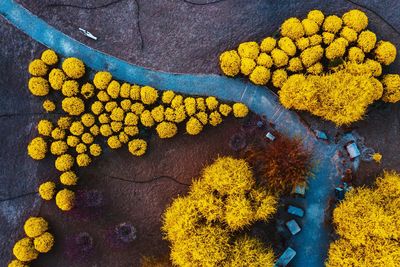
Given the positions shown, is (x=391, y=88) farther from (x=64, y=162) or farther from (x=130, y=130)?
(x=64, y=162)

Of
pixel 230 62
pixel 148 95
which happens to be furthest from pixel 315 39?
pixel 148 95

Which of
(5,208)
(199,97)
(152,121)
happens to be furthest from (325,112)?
(5,208)

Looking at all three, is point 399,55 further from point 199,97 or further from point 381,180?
point 199,97

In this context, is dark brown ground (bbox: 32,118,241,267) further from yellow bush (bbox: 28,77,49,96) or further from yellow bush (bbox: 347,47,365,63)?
yellow bush (bbox: 347,47,365,63)

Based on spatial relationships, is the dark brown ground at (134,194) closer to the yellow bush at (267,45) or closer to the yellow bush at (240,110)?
the yellow bush at (240,110)

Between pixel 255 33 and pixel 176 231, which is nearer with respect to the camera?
pixel 176 231

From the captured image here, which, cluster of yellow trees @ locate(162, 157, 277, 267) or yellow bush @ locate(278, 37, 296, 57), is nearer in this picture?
cluster of yellow trees @ locate(162, 157, 277, 267)

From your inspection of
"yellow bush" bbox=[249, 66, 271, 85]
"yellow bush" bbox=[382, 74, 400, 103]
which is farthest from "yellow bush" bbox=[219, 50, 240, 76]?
"yellow bush" bbox=[382, 74, 400, 103]
